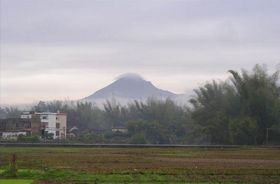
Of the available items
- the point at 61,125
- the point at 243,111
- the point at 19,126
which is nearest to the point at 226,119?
the point at 243,111

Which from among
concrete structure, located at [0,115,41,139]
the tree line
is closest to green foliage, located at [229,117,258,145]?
the tree line

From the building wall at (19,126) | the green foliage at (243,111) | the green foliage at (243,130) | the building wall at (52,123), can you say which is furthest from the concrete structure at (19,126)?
the green foliage at (243,130)

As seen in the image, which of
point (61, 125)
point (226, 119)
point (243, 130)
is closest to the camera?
point (243, 130)

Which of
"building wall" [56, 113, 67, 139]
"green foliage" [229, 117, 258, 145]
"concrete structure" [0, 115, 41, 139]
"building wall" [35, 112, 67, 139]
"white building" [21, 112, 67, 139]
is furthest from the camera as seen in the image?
"building wall" [56, 113, 67, 139]

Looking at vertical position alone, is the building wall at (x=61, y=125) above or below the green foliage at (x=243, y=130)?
above

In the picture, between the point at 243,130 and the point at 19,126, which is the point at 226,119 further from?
the point at 19,126

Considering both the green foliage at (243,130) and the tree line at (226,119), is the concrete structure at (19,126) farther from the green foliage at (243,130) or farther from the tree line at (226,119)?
the green foliage at (243,130)

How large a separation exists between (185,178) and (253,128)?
139 ft

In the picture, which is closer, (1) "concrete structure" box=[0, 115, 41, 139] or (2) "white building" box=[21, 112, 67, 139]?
(1) "concrete structure" box=[0, 115, 41, 139]

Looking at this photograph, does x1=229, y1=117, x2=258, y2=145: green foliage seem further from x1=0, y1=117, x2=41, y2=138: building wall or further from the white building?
the white building

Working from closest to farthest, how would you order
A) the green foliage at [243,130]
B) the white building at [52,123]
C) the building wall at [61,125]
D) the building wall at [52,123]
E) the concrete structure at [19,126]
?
1. the green foliage at [243,130]
2. the concrete structure at [19,126]
3. the white building at [52,123]
4. the building wall at [52,123]
5. the building wall at [61,125]

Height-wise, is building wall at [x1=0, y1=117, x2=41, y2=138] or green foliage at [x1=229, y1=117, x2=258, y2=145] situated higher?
building wall at [x1=0, y1=117, x2=41, y2=138]

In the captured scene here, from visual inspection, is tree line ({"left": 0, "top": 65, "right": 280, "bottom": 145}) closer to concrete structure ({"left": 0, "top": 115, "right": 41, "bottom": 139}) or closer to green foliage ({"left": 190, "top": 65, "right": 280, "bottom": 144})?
green foliage ({"left": 190, "top": 65, "right": 280, "bottom": 144})

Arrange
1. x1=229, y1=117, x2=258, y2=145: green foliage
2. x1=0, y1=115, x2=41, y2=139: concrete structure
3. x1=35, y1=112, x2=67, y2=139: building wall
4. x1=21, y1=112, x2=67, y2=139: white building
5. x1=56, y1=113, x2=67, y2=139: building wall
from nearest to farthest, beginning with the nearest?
x1=229, y1=117, x2=258, y2=145: green foliage, x1=0, y1=115, x2=41, y2=139: concrete structure, x1=21, y1=112, x2=67, y2=139: white building, x1=35, y1=112, x2=67, y2=139: building wall, x1=56, y1=113, x2=67, y2=139: building wall
